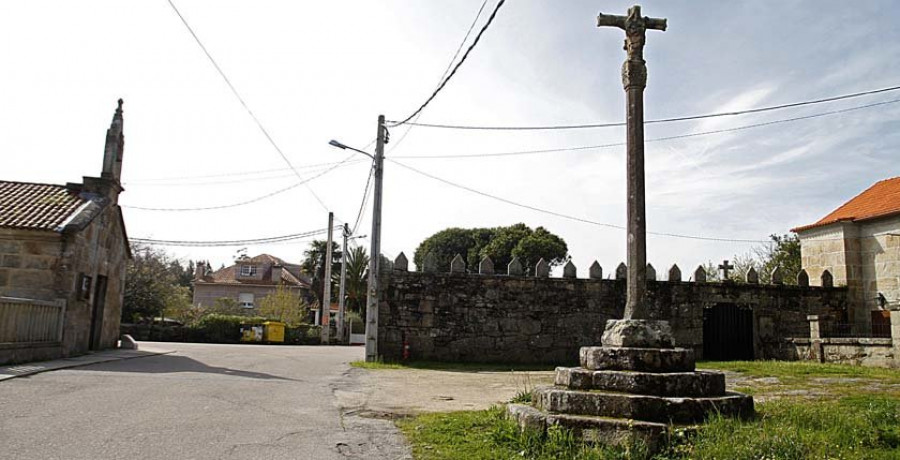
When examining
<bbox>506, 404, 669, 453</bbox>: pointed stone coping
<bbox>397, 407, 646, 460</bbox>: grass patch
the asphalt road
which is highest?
<bbox>506, 404, 669, 453</bbox>: pointed stone coping

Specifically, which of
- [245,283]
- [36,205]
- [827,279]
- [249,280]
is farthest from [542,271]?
[249,280]

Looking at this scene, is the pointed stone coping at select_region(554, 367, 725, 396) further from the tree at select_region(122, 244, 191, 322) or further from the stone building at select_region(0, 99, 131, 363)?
the tree at select_region(122, 244, 191, 322)

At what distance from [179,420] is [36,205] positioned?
38.8ft

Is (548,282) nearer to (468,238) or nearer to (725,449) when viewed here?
(725,449)

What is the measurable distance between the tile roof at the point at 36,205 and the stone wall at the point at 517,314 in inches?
309

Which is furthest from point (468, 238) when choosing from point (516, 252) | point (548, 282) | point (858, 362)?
point (858, 362)

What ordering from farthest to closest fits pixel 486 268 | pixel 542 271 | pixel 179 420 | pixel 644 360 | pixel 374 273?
pixel 542 271 < pixel 486 268 < pixel 374 273 < pixel 179 420 < pixel 644 360

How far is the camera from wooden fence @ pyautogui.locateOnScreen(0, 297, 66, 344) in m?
12.3

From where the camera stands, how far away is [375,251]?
16375 millimetres

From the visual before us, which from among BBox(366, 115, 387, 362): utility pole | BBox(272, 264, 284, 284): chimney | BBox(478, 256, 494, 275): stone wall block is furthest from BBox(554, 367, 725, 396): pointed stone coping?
BBox(272, 264, 284, 284): chimney

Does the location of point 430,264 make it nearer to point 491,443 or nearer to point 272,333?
point 491,443

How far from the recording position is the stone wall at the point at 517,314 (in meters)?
16.3

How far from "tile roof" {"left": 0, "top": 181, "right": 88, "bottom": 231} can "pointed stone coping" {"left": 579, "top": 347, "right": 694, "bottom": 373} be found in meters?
13.3

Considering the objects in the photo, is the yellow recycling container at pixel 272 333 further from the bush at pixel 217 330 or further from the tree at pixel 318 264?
the tree at pixel 318 264
